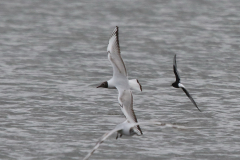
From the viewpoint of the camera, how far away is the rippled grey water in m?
11.6

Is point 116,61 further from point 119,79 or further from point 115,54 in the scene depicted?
point 119,79

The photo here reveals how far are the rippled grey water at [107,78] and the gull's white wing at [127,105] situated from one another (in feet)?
1.86

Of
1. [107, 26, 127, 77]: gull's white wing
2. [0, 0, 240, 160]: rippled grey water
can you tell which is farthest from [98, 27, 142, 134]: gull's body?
[0, 0, 240, 160]: rippled grey water

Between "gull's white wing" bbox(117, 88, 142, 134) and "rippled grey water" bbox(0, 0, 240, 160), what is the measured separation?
22.3 inches

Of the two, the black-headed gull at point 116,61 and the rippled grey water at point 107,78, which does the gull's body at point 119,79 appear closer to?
the black-headed gull at point 116,61

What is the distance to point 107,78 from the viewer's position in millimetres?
18438

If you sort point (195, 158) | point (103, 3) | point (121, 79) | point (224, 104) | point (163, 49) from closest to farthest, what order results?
1. point (195, 158)
2. point (121, 79)
3. point (224, 104)
4. point (163, 49)
5. point (103, 3)

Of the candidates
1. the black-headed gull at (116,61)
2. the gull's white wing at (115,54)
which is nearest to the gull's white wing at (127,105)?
the black-headed gull at (116,61)

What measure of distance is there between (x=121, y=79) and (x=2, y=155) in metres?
2.72

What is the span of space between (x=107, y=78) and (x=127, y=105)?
270 inches

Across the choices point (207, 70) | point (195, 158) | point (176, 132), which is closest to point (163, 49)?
point (207, 70)

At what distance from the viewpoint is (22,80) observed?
1777 cm

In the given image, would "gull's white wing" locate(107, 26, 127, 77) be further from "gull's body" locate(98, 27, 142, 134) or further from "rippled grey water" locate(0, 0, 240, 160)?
"rippled grey water" locate(0, 0, 240, 160)

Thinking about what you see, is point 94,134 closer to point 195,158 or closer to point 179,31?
point 195,158
